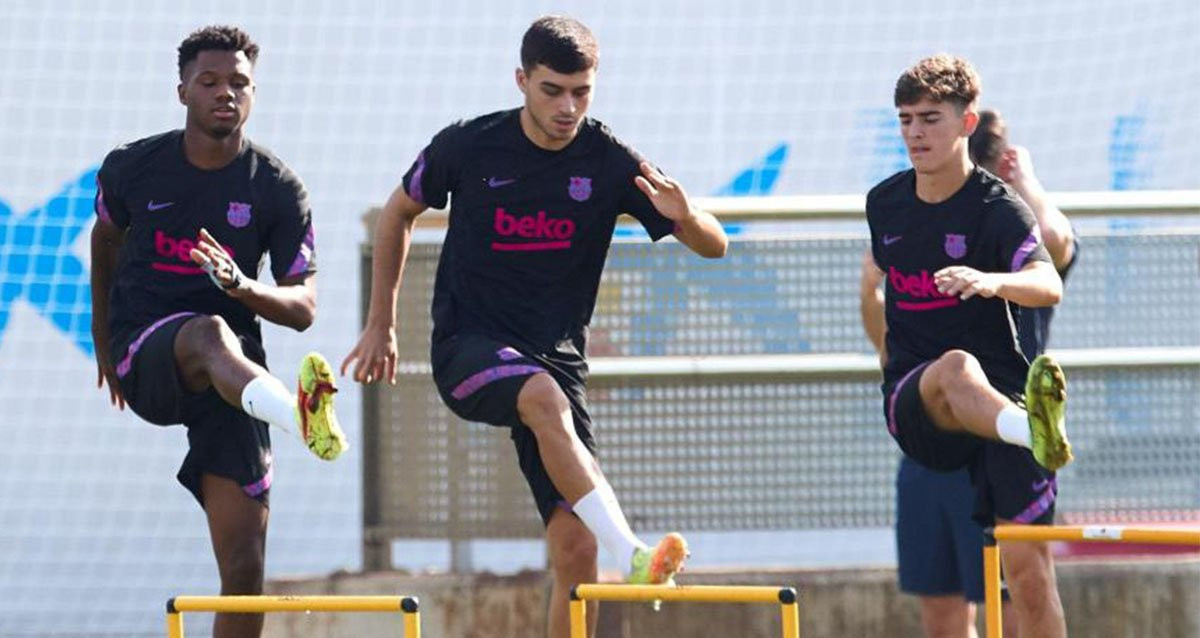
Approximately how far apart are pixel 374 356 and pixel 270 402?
1.48ft

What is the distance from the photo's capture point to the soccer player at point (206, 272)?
21.0ft

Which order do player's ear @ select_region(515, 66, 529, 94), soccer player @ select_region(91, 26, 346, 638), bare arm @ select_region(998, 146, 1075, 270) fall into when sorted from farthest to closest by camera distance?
bare arm @ select_region(998, 146, 1075, 270) < soccer player @ select_region(91, 26, 346, 638) < player's ear @ select_region(515, 66, 529, 94)

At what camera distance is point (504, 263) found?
6.32m

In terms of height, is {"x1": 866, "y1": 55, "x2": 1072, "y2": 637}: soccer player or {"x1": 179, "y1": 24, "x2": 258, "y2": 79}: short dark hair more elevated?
{"x1": 179, "y1": 24, "x2": 258, "y2": 79}: short dark hair

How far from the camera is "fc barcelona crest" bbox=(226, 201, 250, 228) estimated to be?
21.2 feet

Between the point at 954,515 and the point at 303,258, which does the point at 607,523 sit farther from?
the point at 954,515

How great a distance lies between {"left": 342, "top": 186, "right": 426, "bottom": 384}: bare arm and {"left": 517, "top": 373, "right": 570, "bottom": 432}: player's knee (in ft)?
1.45

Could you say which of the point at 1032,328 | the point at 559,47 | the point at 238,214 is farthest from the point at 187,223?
the point at 1032,328

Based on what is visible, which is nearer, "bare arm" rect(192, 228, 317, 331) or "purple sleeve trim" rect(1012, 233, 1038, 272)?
"bare arm" rect(192, 228, 317, 331)

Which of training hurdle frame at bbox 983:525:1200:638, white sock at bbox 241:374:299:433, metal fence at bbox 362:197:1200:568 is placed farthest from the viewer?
metal fence at bbox 362:197:1200:568

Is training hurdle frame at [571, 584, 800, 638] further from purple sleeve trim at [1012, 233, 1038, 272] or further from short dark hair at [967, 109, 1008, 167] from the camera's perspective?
short dark hair at [967, 109, 1008, 167]

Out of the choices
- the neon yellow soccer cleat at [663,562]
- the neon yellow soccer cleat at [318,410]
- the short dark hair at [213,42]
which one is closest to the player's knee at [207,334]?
the neon yellow soccer cleat at [318,410]

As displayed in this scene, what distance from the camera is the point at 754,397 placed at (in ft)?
28.5

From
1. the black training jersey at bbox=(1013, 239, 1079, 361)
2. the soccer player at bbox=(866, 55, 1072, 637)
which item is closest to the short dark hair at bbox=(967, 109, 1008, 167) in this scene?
the black training jersey at bbox=(1013, 239, 1079, 361)
